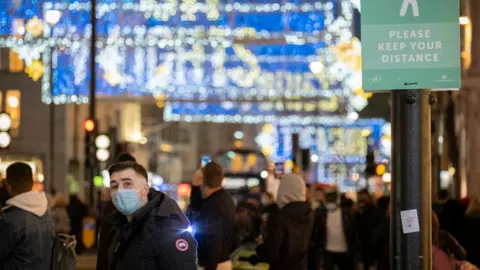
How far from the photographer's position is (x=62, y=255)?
29.0ft

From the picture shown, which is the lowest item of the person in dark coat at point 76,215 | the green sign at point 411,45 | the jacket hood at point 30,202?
the person in dark coat at point 76,215

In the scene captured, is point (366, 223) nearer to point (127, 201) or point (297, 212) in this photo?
point (297, 212)

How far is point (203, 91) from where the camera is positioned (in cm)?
3403

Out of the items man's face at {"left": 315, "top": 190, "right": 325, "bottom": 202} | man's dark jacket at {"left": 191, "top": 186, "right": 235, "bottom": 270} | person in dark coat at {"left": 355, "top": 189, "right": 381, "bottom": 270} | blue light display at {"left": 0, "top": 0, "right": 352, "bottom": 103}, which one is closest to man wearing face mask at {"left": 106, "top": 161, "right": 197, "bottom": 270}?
man's dark jacket at {"left": 191, "top": 186, "right": 235, "bottom": 270}

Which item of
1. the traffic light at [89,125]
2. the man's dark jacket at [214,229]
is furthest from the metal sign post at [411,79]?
the traffic light at [89,125]

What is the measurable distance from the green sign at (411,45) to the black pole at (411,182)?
155mm

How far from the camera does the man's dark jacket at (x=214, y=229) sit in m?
10.9

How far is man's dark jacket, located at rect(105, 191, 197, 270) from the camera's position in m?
6.57

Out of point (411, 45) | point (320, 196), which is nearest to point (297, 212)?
point (411, 45)

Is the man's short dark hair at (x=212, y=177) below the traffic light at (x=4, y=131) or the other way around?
below

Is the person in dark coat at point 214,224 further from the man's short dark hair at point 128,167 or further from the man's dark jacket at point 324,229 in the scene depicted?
the man's dark jacket at point 324,229

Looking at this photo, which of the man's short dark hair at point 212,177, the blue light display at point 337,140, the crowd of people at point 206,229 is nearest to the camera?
the crowd of people at point 206,229

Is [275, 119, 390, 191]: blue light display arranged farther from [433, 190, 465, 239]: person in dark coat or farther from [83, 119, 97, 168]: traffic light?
[433, 190, 465, 239]: person in dark coat

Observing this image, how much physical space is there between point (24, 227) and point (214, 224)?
281cm
